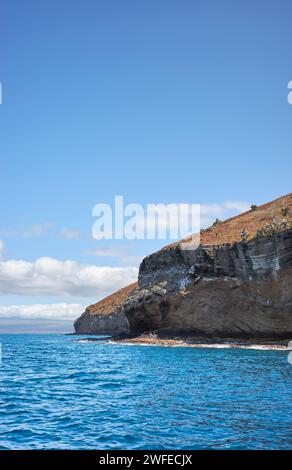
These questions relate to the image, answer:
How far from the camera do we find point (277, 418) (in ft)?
65.6

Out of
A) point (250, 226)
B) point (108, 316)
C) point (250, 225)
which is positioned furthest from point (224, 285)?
point (108, 316)

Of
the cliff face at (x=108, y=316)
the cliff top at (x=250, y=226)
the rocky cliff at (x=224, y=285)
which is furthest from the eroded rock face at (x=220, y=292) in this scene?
the cliff face at (x=108, y=316)

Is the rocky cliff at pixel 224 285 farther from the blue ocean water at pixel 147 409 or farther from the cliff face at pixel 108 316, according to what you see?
the cliff face at pixel 108 316

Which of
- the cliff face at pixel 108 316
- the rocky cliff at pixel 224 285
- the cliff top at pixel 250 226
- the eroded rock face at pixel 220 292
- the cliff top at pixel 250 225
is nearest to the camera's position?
the eroded rock face at pixel 220 292

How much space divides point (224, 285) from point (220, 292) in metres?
1.76

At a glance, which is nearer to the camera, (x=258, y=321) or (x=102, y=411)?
(x=102, y=411)

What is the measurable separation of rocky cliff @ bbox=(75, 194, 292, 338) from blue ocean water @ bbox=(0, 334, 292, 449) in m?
34.5

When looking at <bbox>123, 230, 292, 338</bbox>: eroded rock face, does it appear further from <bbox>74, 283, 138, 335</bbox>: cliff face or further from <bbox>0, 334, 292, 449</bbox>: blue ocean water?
<bbox>74, 283, 138, 335</bbox>: cliff face

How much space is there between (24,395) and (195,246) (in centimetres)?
6603

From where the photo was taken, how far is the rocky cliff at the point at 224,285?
7138 centimetres

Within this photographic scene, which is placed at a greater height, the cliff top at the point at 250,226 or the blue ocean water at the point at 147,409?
the cliff top at the point at 250,226

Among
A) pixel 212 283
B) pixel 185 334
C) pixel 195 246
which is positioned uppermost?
pixel 195 246
